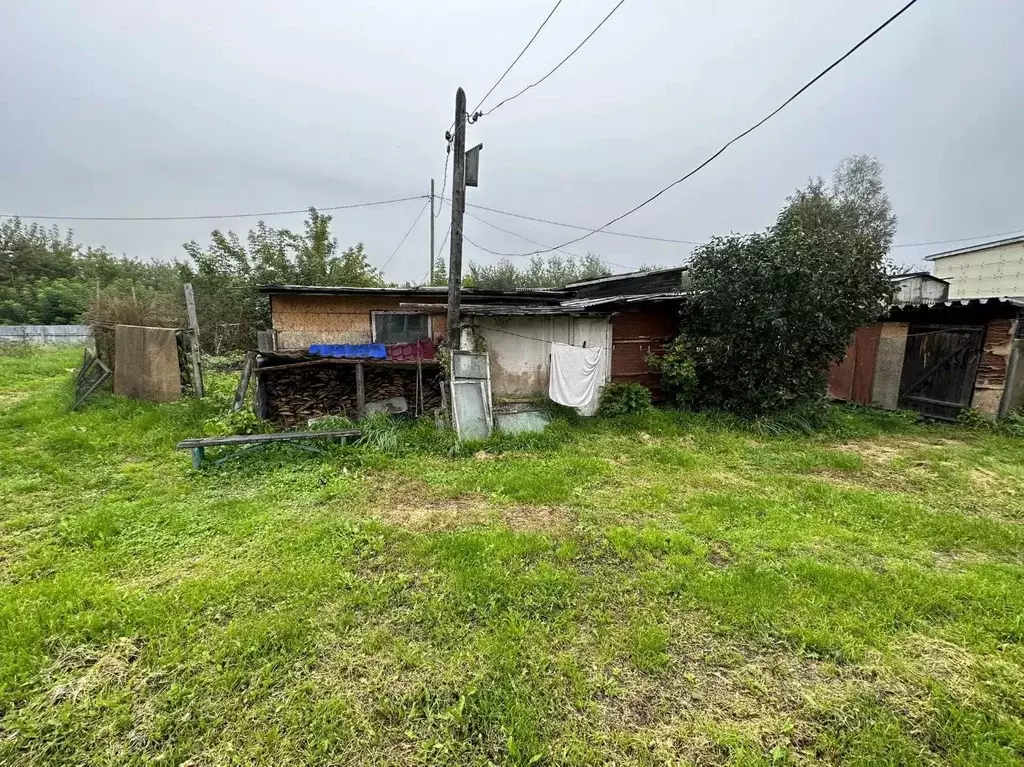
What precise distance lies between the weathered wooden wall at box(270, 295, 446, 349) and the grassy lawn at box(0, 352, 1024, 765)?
12.7 ft

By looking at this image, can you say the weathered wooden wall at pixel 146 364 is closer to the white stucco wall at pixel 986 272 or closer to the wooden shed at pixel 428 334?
the wooden shed at pixel 428 334

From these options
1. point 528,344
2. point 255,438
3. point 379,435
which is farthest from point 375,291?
point 255,438

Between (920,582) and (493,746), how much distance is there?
3316 millimetres

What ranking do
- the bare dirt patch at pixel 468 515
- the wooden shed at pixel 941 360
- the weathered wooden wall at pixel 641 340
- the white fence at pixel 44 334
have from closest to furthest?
the bare dirt patch at pixel 468 515 < the wooden shed at pixel 941 360 < the weathered wooden wall at pixel 641 340 < the white fence at pixel 44 334

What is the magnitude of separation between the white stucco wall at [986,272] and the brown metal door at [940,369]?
10500 mm

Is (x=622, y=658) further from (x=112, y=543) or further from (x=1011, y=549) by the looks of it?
(x=112, y=543)

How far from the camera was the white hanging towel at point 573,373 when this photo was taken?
7.75m

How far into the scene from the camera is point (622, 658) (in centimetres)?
242

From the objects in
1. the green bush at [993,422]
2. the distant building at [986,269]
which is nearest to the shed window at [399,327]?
the green bush at [993,422]

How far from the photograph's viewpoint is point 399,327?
8.88m

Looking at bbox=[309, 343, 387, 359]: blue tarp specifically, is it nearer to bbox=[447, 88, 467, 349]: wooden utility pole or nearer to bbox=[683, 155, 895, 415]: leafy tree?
bbox=[447, 88, 467, 349]: wooden utility pole

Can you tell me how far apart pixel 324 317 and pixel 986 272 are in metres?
22.1

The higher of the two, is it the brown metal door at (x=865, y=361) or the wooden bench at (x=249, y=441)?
the brown metal door at (x=865, y=361)

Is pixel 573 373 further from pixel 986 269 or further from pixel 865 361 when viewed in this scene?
pixel 986 269
